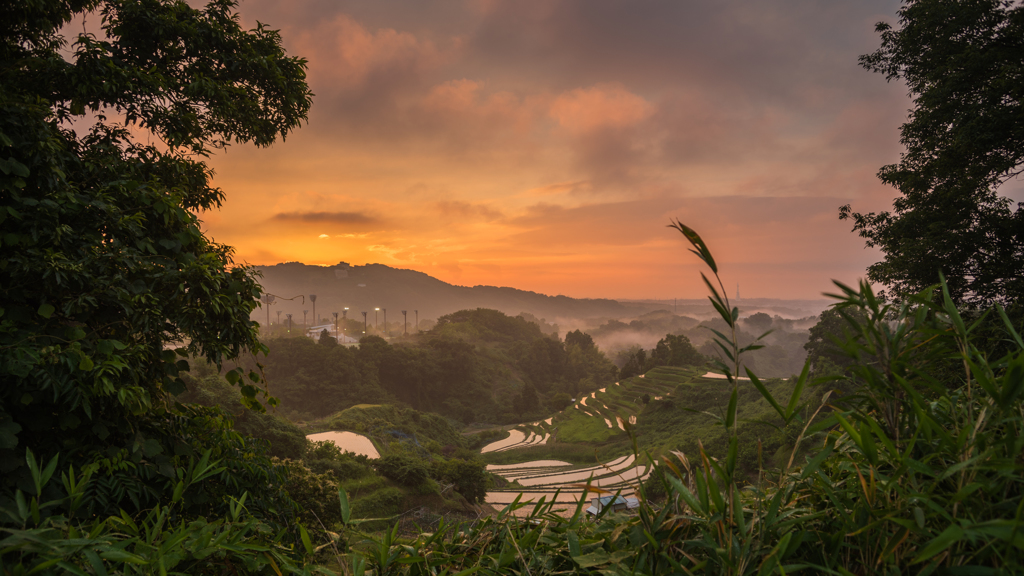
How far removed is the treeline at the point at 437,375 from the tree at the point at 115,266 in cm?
3665

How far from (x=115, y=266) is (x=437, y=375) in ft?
183

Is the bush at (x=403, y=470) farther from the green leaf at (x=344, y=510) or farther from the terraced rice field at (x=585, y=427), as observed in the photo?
the green leaf at (x=344, y=510)

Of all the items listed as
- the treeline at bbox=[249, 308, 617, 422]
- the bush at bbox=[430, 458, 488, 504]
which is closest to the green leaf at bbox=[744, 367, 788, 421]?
the bush at bbox=[430, 458, 488, 504]

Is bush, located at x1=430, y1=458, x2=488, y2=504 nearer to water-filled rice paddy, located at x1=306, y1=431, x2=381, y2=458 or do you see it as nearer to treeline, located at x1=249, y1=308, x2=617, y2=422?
water-filled rice paddy, located at x1=306, y1=431, x2=381, y2=458

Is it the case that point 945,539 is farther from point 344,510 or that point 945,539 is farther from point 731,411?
point 344,510

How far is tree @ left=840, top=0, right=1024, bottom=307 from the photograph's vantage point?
7.52 m

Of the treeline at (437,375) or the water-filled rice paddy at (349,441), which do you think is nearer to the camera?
the water-filled rice paddy at (349,441)

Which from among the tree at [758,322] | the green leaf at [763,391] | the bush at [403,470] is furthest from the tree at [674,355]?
the tree at [758,322]

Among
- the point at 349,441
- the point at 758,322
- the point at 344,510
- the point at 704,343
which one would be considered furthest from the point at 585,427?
the point at 758,322

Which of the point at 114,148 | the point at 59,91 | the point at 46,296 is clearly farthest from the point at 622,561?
the point at 59,91

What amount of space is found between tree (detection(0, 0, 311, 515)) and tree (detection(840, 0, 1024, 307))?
1092 cm

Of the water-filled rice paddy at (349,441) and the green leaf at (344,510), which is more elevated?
the green leaf at (344,510)

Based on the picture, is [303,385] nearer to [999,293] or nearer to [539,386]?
[539,386]

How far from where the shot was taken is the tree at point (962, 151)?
7.52m
